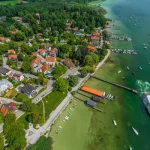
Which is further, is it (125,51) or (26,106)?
(125,51)

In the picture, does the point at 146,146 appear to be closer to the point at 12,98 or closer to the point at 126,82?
the point at 126,82

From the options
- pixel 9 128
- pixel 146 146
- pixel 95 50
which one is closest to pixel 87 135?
pixel 146 146

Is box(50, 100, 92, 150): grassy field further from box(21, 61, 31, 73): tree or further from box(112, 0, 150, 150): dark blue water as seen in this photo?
box(21, 61, 31, 73): tree

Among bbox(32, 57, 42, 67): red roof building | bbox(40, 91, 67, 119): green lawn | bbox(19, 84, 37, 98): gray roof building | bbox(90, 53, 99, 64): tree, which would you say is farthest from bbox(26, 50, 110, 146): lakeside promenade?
bbox(32, 57, 42, 67): red roof building

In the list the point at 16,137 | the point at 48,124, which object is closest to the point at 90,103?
the point at 48,124

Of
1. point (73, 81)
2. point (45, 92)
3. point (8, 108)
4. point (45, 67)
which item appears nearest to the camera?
point (8, 108)

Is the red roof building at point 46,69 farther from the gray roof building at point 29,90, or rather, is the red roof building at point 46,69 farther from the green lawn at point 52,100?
the green lawn at point 52,100

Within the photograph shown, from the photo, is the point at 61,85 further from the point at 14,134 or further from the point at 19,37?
the point at 19,37
